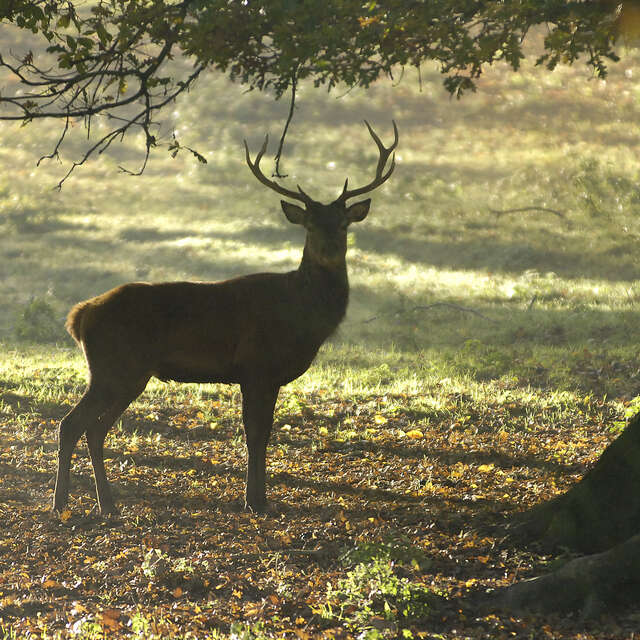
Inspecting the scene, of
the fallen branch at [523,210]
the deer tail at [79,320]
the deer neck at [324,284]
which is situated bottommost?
the deer tail at [79,320]

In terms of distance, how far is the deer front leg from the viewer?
8.05 metres

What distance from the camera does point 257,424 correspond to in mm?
8164

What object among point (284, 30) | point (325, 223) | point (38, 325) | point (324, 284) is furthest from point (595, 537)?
point (38, 325)

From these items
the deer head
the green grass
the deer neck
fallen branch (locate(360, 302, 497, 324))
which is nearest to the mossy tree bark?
the green grass

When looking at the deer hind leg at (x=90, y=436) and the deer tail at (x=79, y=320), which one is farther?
the deer tail at (x=79, y=320)

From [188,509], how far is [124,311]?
6.99ft

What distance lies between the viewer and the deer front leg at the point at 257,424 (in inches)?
317

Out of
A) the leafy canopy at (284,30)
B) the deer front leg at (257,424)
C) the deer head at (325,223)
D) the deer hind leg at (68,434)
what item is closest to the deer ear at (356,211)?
the deer head at (325,223)

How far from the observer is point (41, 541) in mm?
7297

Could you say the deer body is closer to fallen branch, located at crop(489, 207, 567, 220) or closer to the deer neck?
the deer neck

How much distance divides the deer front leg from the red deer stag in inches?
0.4

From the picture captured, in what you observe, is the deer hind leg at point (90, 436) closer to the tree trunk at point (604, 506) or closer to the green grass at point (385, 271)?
the green grass at point (385, 271)

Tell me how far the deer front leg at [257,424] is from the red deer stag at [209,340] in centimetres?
1

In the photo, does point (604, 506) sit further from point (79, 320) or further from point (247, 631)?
point (79, 320)
